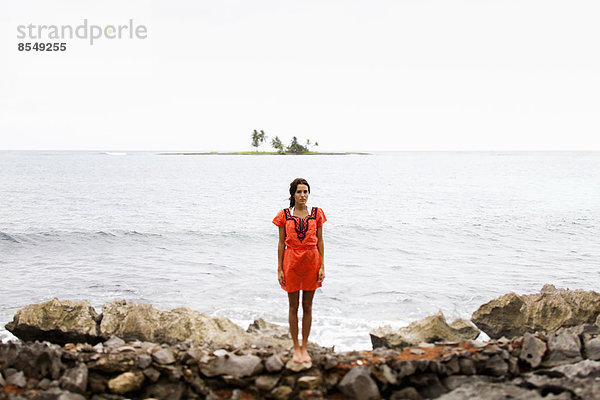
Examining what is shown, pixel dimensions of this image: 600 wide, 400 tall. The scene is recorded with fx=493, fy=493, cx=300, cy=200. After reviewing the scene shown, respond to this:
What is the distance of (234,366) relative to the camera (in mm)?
6027

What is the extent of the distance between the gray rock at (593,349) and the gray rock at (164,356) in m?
5.58

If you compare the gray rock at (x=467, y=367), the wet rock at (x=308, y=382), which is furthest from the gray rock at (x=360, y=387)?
the gray rock at (x=467, y=367)

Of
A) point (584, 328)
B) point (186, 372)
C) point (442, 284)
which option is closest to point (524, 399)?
point (584, 328)

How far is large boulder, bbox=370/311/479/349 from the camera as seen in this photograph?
8438 mm

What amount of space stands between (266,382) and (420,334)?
148 inches

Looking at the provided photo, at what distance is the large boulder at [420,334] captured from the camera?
8438 mm

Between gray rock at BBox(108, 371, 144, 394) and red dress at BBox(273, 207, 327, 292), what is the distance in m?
2.07

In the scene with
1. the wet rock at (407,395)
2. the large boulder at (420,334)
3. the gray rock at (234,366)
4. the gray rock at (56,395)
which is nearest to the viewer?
the gray rock at (56,395)

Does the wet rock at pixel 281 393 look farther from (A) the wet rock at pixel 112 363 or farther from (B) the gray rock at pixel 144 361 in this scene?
(A) the wet rock at pixel 112 363

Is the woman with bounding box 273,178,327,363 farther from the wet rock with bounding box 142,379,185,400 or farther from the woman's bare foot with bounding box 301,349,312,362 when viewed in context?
the wet rock with bounding box 142,379,185,400

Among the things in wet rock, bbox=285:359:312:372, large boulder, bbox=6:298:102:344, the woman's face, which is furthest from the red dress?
large boulder, bbox=6:298:102:344

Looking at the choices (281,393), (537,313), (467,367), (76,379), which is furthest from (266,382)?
(537,313)

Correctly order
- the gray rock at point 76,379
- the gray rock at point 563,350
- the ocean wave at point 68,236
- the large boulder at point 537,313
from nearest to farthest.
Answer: the gray rock at point 76,379 → the gray rock at point 563,350 → the large boulder at point 537,313 → the ocean wave at point 68,236

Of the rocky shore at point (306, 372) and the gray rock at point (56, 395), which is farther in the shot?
the rocky shore at point (306, 372)
